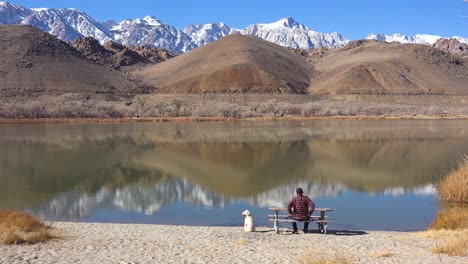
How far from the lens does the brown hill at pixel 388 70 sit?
5507 inches

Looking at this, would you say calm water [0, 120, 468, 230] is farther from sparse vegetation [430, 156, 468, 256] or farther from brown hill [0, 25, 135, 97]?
brown hill [0, 25, 135, 97]

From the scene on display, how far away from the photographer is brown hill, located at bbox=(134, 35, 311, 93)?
13488cm

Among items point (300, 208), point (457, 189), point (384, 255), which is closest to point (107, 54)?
point (457, 189)

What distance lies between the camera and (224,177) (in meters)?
27.5

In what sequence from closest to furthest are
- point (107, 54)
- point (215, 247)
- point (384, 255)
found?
point (384, 255), point (215, 247), point (107, 54)

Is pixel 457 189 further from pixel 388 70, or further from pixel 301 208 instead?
pixel 388 70

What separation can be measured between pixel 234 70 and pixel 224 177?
11668 cm

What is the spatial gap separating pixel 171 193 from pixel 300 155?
14876 mm

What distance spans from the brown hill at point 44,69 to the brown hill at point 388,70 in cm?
5131

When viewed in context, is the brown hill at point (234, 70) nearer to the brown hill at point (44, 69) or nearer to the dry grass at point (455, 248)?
the brown hill at point (44, 69)

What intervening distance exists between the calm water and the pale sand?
2.71 m

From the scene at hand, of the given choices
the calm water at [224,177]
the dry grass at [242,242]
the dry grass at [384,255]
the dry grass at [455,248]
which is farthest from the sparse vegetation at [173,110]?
the dry grass at [384,255]

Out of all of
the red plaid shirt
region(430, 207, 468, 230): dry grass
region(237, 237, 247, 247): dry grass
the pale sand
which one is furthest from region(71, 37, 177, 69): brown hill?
region(237, 237, 247, 247): dry grass

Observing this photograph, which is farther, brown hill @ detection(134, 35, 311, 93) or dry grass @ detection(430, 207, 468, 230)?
brown hill @ detection(134, 35, 311, 93)
